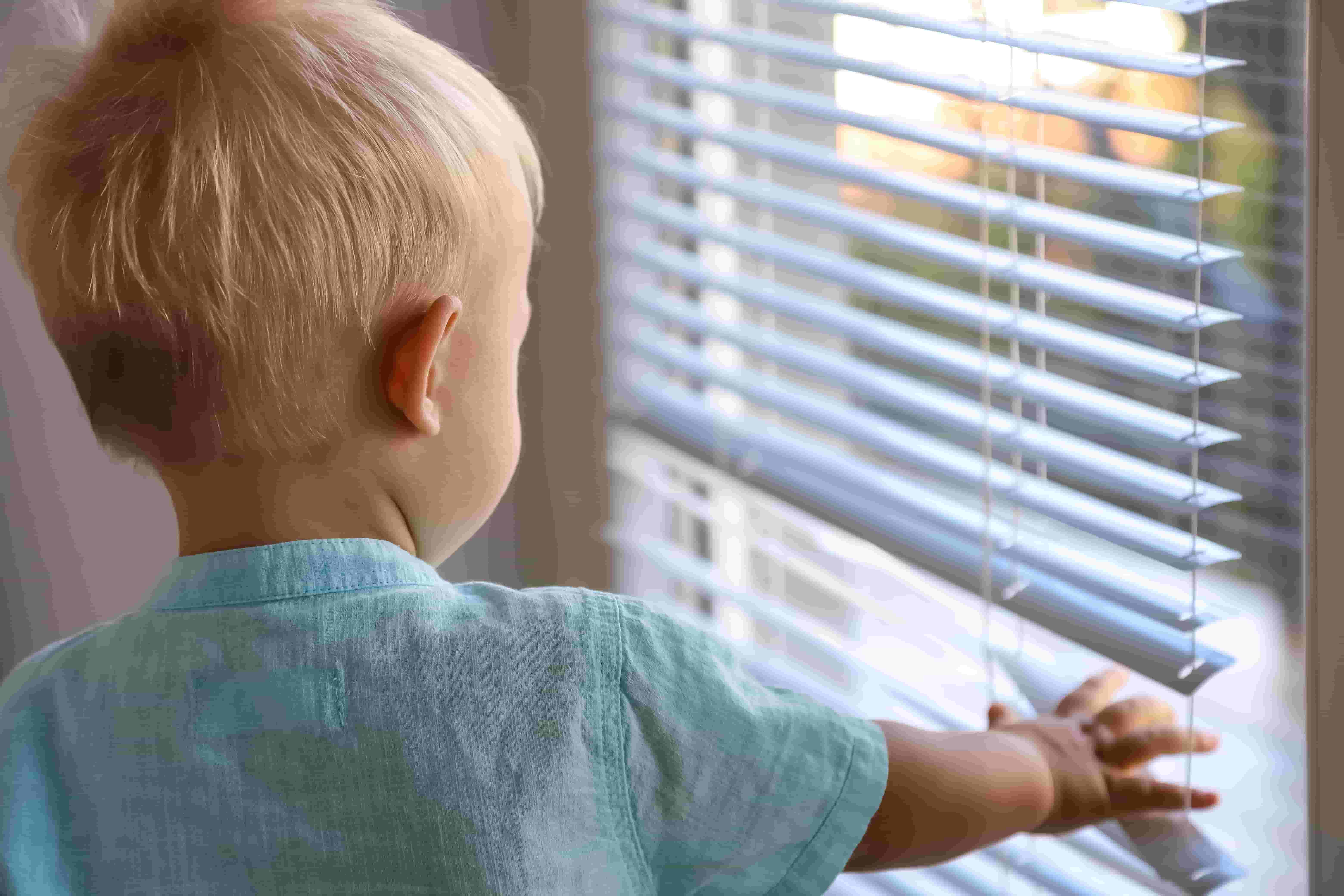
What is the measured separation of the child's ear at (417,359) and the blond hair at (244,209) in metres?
0.01

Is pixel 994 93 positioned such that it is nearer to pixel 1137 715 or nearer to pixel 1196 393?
pixel 1196 393

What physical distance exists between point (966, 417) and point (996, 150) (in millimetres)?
194

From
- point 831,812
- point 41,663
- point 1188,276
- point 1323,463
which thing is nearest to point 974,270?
point 1188,276

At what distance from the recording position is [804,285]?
1.26m

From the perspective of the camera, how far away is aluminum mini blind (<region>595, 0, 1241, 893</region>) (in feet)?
2.49

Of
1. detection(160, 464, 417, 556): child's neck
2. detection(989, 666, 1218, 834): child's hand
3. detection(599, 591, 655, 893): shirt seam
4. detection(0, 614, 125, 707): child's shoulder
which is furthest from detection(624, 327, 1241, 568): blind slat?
detection(0, 614, 125, 707): child's shoulder

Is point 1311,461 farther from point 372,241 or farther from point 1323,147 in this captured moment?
point 372,241

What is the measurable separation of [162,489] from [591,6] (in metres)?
0.69

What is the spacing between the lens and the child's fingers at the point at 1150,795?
0.74 m

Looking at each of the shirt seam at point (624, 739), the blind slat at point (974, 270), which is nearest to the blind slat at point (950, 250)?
the blind slat at point (974, 270)

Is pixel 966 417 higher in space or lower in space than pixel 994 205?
lower

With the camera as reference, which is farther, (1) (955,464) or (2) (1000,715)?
(1) (955,464)

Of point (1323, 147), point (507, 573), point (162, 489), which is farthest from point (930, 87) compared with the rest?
point (162, 489)

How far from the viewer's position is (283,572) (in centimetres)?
70
